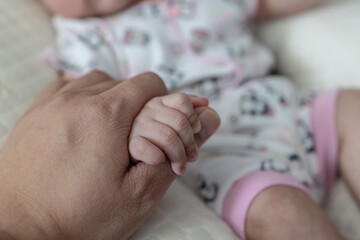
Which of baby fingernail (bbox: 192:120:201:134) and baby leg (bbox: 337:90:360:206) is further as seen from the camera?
baby leg (bbox: 337:90:360:206)

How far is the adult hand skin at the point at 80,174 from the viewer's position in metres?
0.39

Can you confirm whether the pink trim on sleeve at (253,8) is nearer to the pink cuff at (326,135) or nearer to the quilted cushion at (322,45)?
the quilted cushion at (322,45)

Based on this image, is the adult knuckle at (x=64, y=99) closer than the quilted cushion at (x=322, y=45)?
Yes

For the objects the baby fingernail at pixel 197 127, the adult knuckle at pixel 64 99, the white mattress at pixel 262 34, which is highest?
the adult knuckle at pixel 64 99

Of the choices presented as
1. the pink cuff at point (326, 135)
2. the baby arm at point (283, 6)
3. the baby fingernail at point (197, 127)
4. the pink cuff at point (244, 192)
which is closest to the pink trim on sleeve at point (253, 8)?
the baby arm at point (283, 6)

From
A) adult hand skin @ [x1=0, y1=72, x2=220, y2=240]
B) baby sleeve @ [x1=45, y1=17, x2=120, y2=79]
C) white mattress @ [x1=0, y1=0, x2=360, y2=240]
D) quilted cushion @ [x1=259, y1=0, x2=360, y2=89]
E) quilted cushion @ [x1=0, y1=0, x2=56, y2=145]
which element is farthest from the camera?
quilted cushion @ [x1=259, y1=0, x2=360, y2=89]

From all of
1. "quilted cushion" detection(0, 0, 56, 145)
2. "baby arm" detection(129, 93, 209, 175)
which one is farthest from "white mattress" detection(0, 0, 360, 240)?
"baby arm" detection(129, 93, 209, 175)

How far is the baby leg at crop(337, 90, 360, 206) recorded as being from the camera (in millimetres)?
683

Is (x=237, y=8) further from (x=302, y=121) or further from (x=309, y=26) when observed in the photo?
(x=302, y=121)

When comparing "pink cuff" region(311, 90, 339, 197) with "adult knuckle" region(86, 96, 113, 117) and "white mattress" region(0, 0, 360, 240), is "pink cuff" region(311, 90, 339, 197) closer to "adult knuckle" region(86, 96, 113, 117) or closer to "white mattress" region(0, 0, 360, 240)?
"white mattress" region(0, 0, 360, 240)

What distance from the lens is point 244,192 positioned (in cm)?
61

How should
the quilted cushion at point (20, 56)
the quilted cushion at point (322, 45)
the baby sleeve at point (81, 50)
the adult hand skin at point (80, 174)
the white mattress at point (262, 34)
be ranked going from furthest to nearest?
the quilted cushion at point (322, 45) → the baby sleeve at point (81, 50) → the quilted cushion at point (20, 56) → the white mattress at point (262, 34) → the adult hand skin at point (80, 174)

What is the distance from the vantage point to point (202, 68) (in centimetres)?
82

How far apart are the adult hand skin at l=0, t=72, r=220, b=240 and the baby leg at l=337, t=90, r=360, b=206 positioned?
14.3 inches
